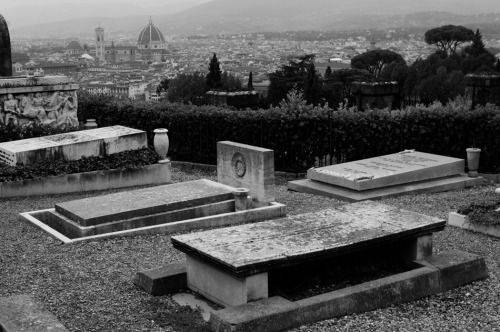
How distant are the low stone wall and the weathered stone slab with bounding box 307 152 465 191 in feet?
8.95

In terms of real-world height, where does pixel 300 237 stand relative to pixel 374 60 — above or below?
above

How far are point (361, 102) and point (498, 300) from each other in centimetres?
1112

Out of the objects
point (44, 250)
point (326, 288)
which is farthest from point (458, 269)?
point (44, 250)

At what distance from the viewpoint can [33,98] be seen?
15312mm

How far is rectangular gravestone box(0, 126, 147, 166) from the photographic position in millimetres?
12712

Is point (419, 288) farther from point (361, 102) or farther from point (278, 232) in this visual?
point (361, 102)

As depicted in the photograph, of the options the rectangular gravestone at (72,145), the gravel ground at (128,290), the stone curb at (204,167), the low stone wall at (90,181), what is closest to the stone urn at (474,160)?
the stone curb at (204,167)

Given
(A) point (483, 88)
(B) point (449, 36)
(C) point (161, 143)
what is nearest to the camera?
(C) point (161, 143)

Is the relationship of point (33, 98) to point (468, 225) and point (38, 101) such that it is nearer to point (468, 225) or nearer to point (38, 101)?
point (38, 101)

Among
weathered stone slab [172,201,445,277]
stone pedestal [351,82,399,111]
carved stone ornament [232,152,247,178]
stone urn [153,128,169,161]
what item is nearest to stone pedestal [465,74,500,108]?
stone pedestal [351,82,399,111]

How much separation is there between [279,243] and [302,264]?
323mm

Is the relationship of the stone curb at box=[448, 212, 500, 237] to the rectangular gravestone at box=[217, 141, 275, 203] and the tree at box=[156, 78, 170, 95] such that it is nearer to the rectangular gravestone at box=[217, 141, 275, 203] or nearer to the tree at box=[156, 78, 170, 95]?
the rectangular gravestone at box=[217, 141, 275, 203]

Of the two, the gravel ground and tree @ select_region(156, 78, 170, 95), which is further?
tree @ select_region(156, 78, 170, 95)

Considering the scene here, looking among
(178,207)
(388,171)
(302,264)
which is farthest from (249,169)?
(302,264)
